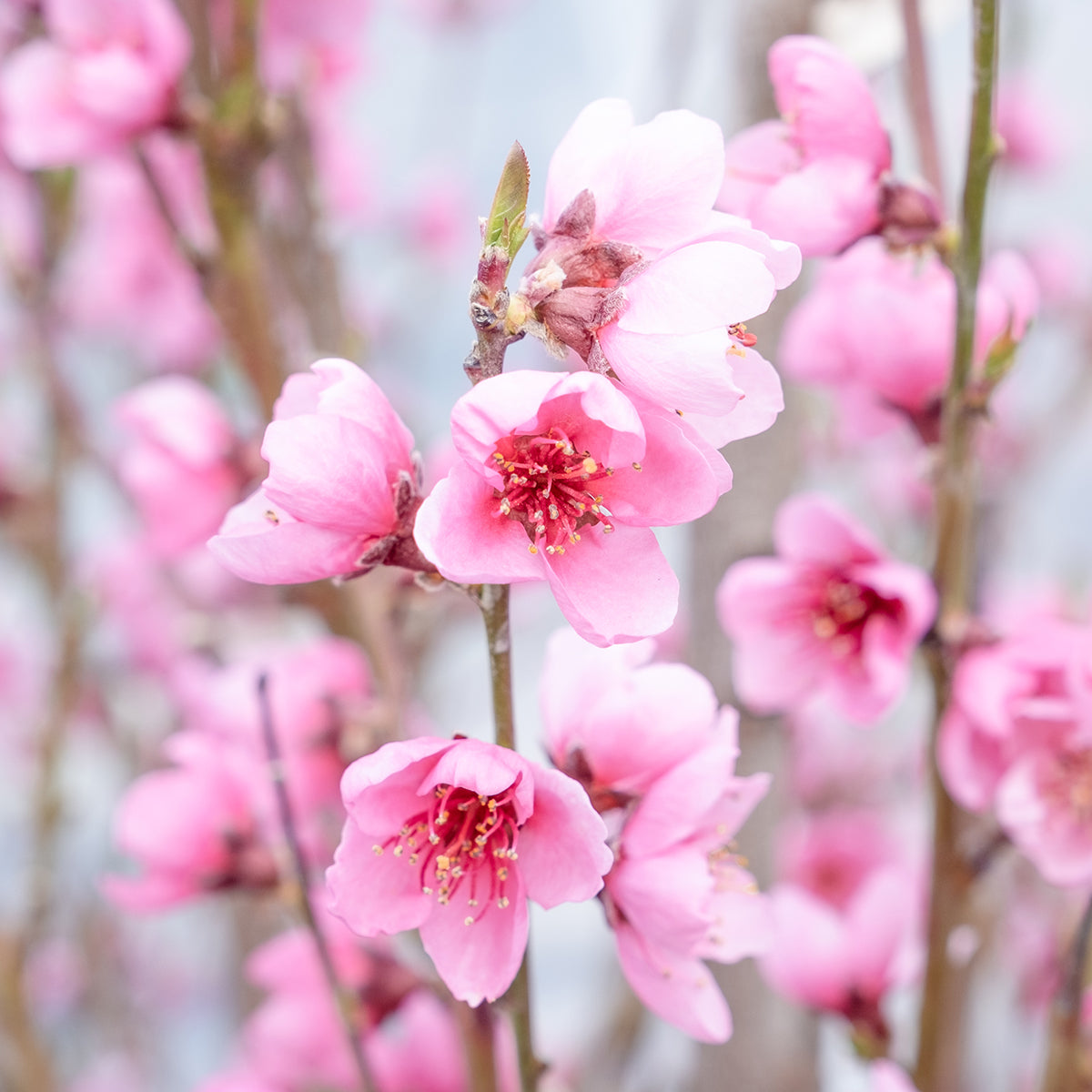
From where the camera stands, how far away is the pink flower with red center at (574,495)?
1.12ft

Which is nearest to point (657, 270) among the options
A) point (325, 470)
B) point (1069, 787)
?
point (325, 470)

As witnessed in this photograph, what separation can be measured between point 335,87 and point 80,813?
866 mm

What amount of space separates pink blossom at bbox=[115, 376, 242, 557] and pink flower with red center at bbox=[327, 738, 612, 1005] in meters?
0.37

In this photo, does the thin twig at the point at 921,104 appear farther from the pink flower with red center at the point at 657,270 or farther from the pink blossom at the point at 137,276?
the pink blossom at the point at 137,276

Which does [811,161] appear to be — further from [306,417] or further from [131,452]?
[131,452]

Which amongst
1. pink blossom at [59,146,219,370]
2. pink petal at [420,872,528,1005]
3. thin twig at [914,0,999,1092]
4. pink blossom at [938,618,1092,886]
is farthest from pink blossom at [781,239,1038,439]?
pink blossom at [59,146,219,370]

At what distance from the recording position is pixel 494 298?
36 centimetres

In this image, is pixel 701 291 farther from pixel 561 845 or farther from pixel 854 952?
pixel 854 952

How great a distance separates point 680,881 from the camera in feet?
1.32

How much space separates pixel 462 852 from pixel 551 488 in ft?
0.45

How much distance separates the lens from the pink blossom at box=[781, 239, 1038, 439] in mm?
569

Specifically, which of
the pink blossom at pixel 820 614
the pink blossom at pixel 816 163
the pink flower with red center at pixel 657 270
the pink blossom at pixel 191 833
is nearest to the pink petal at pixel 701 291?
the pink flower with red center at pixel 657 270

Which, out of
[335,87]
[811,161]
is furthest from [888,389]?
[335,87]

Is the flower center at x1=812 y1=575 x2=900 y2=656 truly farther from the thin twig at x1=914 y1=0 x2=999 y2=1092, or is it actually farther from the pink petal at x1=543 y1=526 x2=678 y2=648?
the pink petal at x1=543 y1=526 x2=678 y2=648
